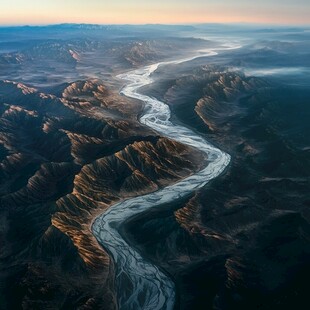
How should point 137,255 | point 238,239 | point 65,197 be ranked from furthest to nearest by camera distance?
point 65,197
point 238,239
point 137,255

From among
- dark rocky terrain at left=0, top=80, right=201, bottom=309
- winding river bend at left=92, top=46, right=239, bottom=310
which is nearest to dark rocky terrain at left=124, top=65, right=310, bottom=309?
winding river bend at left=92, top=46, right=239, bottom=310

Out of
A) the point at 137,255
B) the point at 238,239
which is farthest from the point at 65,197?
the point at 238,239

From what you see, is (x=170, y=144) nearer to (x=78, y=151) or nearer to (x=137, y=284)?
(x=78, y=151)

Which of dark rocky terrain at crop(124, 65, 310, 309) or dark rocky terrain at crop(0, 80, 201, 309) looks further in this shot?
dark rocky terrain at crop(0, 80, 201, 309)

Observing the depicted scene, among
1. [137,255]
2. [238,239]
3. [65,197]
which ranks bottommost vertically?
[238,239]

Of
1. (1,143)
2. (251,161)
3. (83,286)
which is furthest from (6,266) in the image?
(251,161)

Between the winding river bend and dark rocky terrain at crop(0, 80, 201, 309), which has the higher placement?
dark rocky terrain at crop(0, 80, 201, 309)

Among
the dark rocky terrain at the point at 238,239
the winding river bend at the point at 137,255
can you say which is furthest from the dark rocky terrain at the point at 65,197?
the dark rocky terrain at the point at 238,239

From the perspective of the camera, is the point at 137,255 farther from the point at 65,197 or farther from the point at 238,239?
the point at 65,197

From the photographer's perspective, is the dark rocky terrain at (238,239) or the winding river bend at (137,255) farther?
the winding river bend at (137,255)

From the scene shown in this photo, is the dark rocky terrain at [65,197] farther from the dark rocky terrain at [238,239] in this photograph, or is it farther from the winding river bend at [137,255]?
the dark rocky terrain at [238,239]

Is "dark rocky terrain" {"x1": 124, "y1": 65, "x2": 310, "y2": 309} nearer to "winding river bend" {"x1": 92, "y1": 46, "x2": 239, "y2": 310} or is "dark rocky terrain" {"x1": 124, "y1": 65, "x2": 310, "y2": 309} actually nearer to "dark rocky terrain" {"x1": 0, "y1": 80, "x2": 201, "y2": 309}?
"winding river bend" {"x1": 92, "y1": 46, "x2": 239, "y2": 310}

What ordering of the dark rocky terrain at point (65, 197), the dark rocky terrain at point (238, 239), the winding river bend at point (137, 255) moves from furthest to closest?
the dark rocky terrain at point (65, 197), the winding river bend at point (137, 255), the dark rocky terrain at point (238, 239)
